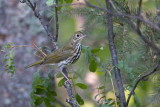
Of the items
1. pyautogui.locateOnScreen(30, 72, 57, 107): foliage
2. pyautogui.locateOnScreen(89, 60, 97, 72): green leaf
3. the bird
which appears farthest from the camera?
the bird

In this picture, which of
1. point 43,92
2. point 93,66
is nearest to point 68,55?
point 43,92

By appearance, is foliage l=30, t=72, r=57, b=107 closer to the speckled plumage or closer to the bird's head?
the speckled plumage

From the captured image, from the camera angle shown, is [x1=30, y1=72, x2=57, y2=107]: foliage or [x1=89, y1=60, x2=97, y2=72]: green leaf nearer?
[x1=89, y1=60, x2=97, y2=72]: green leaf

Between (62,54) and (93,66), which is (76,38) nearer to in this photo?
(62,54)

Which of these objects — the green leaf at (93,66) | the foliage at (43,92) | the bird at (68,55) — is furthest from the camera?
the bird at (68,55)

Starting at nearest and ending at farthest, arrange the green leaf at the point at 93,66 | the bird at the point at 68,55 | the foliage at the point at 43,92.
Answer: the green leaf at the point at 93,66
the foliage at the point at 43,92
the bird at the point at 68,55

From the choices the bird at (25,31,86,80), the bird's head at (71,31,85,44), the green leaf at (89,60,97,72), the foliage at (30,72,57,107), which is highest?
the green leaf at (89,60,97,72)

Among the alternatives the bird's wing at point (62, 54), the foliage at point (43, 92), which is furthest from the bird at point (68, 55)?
the foliage at point (43, 92)

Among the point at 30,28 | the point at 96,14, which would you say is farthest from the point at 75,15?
the point at 30,28

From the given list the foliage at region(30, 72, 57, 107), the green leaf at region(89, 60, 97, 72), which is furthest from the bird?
the green leaf at region(89, 60, 97, 72)

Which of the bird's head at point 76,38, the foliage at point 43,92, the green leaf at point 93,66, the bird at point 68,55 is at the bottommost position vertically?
the bird at point 68,55

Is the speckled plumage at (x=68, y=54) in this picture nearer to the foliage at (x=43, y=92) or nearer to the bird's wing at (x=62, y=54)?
the bird's wing at (x=62, y=54)

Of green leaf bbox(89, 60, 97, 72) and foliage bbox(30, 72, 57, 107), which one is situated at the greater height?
green leaf bbox(89, 60, 97, 72)

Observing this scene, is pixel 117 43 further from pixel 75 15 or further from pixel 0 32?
pixel 0 32
